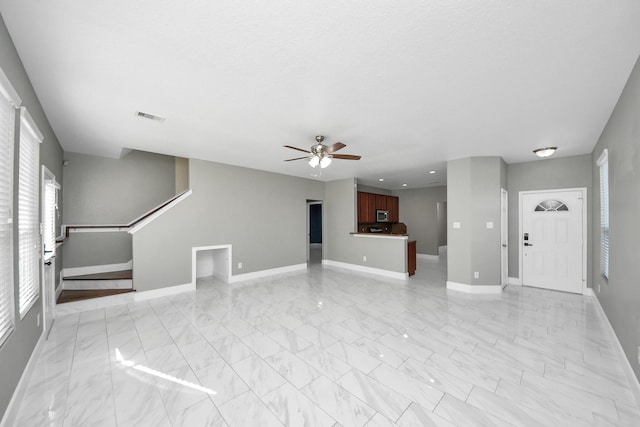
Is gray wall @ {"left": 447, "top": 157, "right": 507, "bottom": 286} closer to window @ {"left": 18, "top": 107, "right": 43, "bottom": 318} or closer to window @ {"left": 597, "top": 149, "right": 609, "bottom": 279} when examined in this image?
window @ {"left": 597, "top": 149, "right": 609, "bottom": 279}

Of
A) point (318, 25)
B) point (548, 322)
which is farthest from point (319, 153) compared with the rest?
point (548, 322)

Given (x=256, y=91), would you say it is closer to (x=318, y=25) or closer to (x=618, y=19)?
(x=318, y=25)

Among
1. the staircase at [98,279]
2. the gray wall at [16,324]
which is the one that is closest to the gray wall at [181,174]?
the staircase at [98,279]

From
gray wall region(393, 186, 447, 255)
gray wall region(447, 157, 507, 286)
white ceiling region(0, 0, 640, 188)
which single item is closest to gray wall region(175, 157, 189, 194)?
white ceiling region(0, 0, 640, 188)

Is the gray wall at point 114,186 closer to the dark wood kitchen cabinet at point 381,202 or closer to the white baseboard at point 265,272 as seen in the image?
the white baseboard at point 265,272

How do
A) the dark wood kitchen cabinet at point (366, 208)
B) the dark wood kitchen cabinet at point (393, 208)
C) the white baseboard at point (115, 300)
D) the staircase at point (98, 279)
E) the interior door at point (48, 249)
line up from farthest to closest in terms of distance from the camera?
the dark wood kitchen cabinet at point (393, 208) < the dark wood kitchen cabinet at point (366, 208) < the staircase at point (98, 279) < the white baseboard at point (115, 300) < the interior door at point (48, 249)

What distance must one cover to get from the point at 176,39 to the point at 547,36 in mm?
2407

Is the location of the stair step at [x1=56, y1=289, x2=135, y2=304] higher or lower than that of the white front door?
lower

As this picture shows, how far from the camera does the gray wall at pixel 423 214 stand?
8531 mm

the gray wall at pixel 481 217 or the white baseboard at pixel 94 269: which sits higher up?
the gray wall at pixel 481 217

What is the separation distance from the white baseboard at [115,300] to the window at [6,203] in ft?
7.56

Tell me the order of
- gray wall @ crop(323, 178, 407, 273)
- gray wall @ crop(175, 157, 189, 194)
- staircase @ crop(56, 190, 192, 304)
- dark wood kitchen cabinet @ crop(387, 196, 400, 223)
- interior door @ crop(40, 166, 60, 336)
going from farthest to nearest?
dark wood kitchen cabinet @ crop(387, 196, 400, 223) < gray wall @ crop(323, 178, 407, 273) < gray wall @ crop(175, 157, 189, 194) < staircase @ crop(56, 190, 192, 304) < interior door @ crop(40, 166, 60, 336)

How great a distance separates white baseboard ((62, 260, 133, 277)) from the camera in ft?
15.0

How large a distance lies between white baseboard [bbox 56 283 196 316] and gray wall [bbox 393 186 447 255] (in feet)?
24.0
